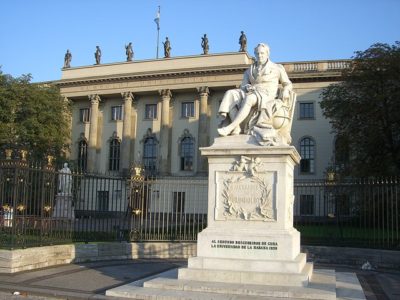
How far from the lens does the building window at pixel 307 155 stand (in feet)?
161

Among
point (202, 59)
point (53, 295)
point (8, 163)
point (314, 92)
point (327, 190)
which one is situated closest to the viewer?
point (53, 295)

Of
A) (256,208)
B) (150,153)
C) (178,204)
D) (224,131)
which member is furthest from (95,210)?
(150,153)

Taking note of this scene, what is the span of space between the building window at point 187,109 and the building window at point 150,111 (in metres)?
3.37

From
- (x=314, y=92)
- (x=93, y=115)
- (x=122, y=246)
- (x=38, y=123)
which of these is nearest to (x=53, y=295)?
(x=122, y=246)

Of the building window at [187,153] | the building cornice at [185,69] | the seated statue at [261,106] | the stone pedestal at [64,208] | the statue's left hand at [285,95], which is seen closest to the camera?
the seated statue at [261,106]

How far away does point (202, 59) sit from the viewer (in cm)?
5303

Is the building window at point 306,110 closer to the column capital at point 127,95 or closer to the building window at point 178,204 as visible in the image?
the column capital at point 127,95

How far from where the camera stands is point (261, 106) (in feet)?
31.0

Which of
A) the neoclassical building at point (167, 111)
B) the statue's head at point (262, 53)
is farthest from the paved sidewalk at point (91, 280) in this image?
the neoclassical building at point (167, 111)

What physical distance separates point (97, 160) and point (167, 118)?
10.1 metres

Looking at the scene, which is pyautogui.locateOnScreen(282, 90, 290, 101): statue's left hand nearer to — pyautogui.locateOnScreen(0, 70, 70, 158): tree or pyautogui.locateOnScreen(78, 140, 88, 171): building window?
pyautogui.locateOnScreen(0, 70, 70, 158): tree

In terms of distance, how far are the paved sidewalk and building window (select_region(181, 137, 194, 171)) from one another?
3900cm

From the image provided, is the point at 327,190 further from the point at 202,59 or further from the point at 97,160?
the point at 97,160

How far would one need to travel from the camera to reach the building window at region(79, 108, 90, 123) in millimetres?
58938
